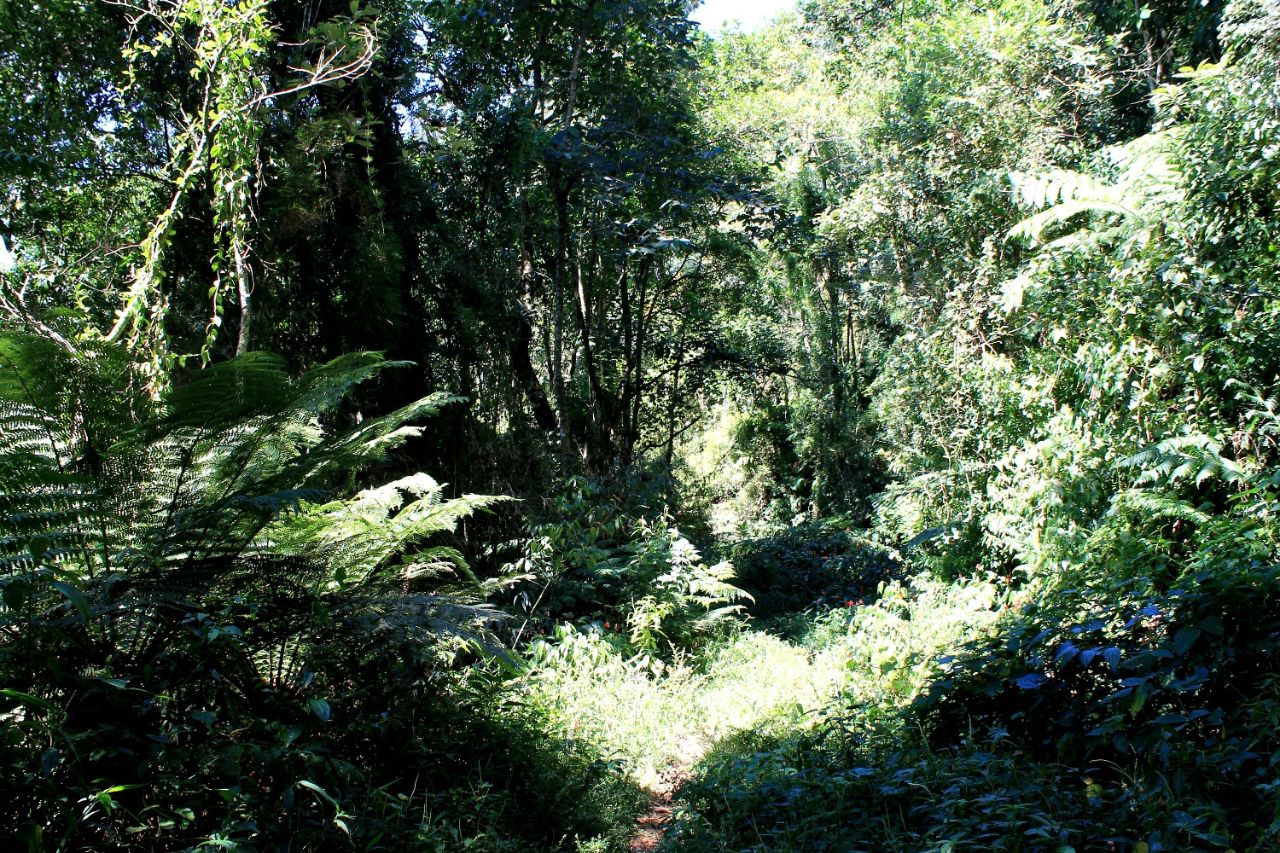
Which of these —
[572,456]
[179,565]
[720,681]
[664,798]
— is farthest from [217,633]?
[572,456]

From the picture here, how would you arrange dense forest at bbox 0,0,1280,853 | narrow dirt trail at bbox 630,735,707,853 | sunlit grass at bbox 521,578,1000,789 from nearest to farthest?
dense forest at bbox 0,0,1280,853
narrow dirt trail at bbox 630,735,707,853
sunlit grass at bbox 521,578,1000,789

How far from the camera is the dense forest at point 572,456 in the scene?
2.57 m

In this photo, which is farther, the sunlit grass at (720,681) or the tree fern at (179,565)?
the sunlit grass at (720,681)

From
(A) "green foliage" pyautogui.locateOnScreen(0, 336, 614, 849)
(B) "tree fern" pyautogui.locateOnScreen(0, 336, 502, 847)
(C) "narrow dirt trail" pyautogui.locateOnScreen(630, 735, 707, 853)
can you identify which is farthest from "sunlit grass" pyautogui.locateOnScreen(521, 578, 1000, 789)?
(B) "tree fern" pyautogui.locateOnScreen(0, 336, 502, 847)

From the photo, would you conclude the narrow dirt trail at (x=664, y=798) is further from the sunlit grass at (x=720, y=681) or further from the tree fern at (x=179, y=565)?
the tree fern at (x=179, y=565)

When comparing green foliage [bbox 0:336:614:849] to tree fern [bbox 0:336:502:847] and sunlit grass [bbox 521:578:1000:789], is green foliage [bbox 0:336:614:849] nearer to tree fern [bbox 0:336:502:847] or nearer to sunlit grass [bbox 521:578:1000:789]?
tree fern [bbox 0:336:502:847]

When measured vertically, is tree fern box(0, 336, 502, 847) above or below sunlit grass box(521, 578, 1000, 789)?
above

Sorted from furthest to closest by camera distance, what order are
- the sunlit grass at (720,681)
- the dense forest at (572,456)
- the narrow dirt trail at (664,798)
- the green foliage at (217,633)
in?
the sunlit grass at (720,681), the narrow dirt trail at (664,798), the dense forest at (572,456), the green foliage at (217,633)

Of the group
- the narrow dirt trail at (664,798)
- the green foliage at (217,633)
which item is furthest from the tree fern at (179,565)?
the narrow dirt trail at (664,798)

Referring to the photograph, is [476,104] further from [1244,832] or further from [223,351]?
[1244,832]

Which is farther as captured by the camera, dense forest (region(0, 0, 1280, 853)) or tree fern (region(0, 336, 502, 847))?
dense forest (region(0, 0, 1280, 853))

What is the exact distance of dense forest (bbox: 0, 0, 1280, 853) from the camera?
2574mm

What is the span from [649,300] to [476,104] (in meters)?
5.59

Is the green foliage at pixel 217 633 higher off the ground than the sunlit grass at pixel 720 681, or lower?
higher
